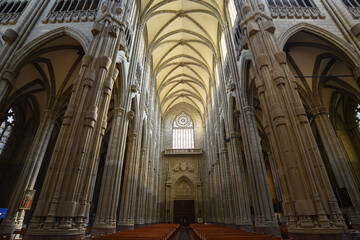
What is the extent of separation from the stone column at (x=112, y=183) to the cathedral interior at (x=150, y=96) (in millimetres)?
55

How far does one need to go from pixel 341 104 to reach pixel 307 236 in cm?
1669

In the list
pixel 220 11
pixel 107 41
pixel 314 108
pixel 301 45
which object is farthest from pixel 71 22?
pixel 314 108

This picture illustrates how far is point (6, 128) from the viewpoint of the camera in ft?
51.1

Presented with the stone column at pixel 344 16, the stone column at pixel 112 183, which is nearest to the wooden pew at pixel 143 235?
the stone column at pixel 112 183

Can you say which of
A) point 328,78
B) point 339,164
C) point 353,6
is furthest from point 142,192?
point 353,6

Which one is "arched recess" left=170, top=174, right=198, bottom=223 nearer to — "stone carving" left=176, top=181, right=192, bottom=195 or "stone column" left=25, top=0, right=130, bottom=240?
"stone carving" left=176, top=181, right=192, bottom=195

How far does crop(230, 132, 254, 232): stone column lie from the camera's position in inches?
461

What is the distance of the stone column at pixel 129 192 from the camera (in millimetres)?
11356

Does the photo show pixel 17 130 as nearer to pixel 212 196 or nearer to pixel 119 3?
pixel 119 3

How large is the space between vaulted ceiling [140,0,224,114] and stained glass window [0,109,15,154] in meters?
13.1

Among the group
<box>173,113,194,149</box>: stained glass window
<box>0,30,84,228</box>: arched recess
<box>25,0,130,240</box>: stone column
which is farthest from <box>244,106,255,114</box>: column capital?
<box>173,113,194,149</box>: stained glass window

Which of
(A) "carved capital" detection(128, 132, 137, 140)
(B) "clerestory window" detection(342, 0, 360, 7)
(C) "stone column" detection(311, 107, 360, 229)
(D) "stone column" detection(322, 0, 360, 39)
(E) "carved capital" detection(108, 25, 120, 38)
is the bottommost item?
(C) "stone column" detection(311, 107, 360, 229)

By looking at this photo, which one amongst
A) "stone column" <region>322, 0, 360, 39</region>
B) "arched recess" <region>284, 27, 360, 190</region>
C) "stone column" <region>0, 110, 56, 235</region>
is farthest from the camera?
"arched recess" <region>284, 27, 360, 190</region>

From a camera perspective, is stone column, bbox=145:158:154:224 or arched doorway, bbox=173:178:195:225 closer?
stone column, bbox=145:158:154:224
